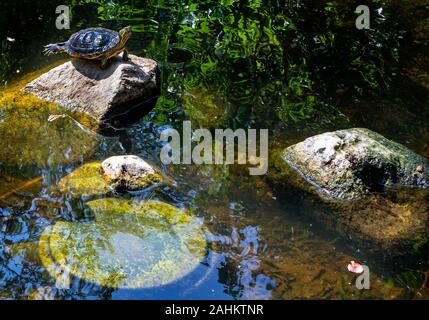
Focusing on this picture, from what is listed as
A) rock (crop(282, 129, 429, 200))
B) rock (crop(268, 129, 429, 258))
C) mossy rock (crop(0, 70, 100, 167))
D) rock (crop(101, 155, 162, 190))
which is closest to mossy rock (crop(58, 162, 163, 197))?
rock (crop(101, 155, 162, 190))

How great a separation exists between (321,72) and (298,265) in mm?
3718

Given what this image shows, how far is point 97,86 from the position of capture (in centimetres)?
675

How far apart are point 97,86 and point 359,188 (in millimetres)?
3495

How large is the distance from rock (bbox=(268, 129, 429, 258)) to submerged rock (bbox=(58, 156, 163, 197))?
4.49 feet

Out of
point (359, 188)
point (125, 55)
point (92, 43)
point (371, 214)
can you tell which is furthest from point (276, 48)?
point (371, 214)

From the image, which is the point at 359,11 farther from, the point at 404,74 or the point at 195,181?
the point at 195,181

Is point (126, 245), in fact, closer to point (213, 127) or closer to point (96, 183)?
point (96, 183)

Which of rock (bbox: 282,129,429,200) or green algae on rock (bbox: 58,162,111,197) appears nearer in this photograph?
green algae on rock (bbox: 58,162,111,197)

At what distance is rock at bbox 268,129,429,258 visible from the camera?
16.5 feet

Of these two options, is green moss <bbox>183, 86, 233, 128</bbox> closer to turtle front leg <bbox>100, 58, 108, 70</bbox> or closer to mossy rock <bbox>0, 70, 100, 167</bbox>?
turtle front leg <bbox>100, 58, 108, 70</bbox>

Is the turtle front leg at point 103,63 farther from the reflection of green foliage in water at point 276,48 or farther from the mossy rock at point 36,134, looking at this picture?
the reflection of green foliage in water at point 276,48

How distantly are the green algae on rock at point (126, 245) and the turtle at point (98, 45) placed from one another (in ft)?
7.70
